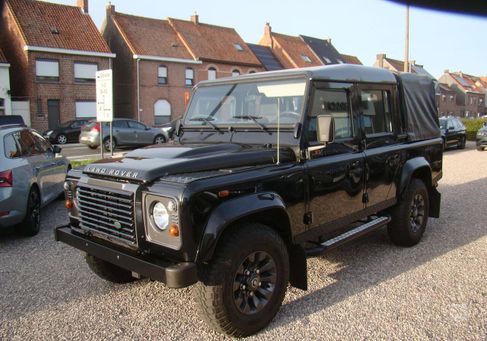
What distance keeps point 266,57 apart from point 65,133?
24.6 m

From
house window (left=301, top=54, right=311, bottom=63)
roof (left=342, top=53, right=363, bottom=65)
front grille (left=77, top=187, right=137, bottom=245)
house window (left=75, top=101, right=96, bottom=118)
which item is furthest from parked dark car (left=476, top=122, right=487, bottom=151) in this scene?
roof (left=342, top=53, right=363, bottom=65)

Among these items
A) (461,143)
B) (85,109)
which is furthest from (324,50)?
(461,143)

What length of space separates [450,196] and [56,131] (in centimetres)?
2205

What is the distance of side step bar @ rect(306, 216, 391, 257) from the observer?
13.5ft

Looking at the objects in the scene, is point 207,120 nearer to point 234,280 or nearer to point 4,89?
point 234,280

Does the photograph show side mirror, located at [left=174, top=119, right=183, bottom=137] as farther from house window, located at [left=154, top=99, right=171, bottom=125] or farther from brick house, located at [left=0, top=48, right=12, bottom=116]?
house window, located at [left=154, top=99, right=171, bottom=125]

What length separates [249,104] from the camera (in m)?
4.61

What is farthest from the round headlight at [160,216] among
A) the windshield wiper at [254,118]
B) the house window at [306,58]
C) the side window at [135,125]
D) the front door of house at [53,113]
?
the house window at [306,58]

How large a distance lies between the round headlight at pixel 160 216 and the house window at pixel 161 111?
3317 cm

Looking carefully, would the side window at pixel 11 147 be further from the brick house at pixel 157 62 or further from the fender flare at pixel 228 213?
the brick house at pixel 157 62

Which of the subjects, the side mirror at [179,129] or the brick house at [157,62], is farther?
the brick house at [157,62]

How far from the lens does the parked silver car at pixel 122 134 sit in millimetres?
20453

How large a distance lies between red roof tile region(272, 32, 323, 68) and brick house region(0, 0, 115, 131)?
64.0ft

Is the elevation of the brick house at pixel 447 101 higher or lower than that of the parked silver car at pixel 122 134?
higher
